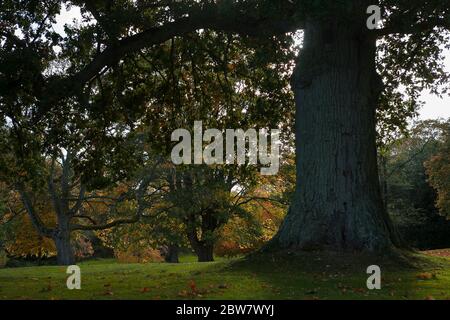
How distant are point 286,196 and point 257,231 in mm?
2858

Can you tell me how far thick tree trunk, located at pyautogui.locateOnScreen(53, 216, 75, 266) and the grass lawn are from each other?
1882 cm

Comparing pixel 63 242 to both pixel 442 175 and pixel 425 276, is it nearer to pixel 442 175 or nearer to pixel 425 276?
pixel 425 276

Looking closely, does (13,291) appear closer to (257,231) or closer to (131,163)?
(131,163)

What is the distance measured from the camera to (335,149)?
455 inches

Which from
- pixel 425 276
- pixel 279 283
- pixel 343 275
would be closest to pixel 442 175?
pixel 425 276

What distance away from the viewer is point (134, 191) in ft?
102

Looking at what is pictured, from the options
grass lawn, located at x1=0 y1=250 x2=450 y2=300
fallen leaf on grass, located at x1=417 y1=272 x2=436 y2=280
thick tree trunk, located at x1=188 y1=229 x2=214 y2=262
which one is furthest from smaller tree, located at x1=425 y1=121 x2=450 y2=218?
fallen leaf on grass, located at x1=417 y1=272 x2=436 y2=280

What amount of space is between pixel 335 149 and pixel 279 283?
3.70 meters

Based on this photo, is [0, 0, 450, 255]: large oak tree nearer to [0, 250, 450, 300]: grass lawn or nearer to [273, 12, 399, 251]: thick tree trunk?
[273, 12, 399, 251]: thick tree trunk

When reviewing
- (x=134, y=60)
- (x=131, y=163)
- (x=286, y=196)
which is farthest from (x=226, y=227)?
(x=134, y=60)

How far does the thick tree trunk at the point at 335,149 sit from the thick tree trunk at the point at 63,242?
68.2 ft

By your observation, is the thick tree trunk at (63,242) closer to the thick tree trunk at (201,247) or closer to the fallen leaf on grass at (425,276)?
the thick tree trunk at (201,247)

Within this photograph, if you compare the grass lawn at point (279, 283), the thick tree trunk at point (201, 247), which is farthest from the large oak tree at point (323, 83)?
the thick tree trunk at point (201, 247)

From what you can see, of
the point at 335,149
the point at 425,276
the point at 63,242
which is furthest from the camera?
the point at 63,242
